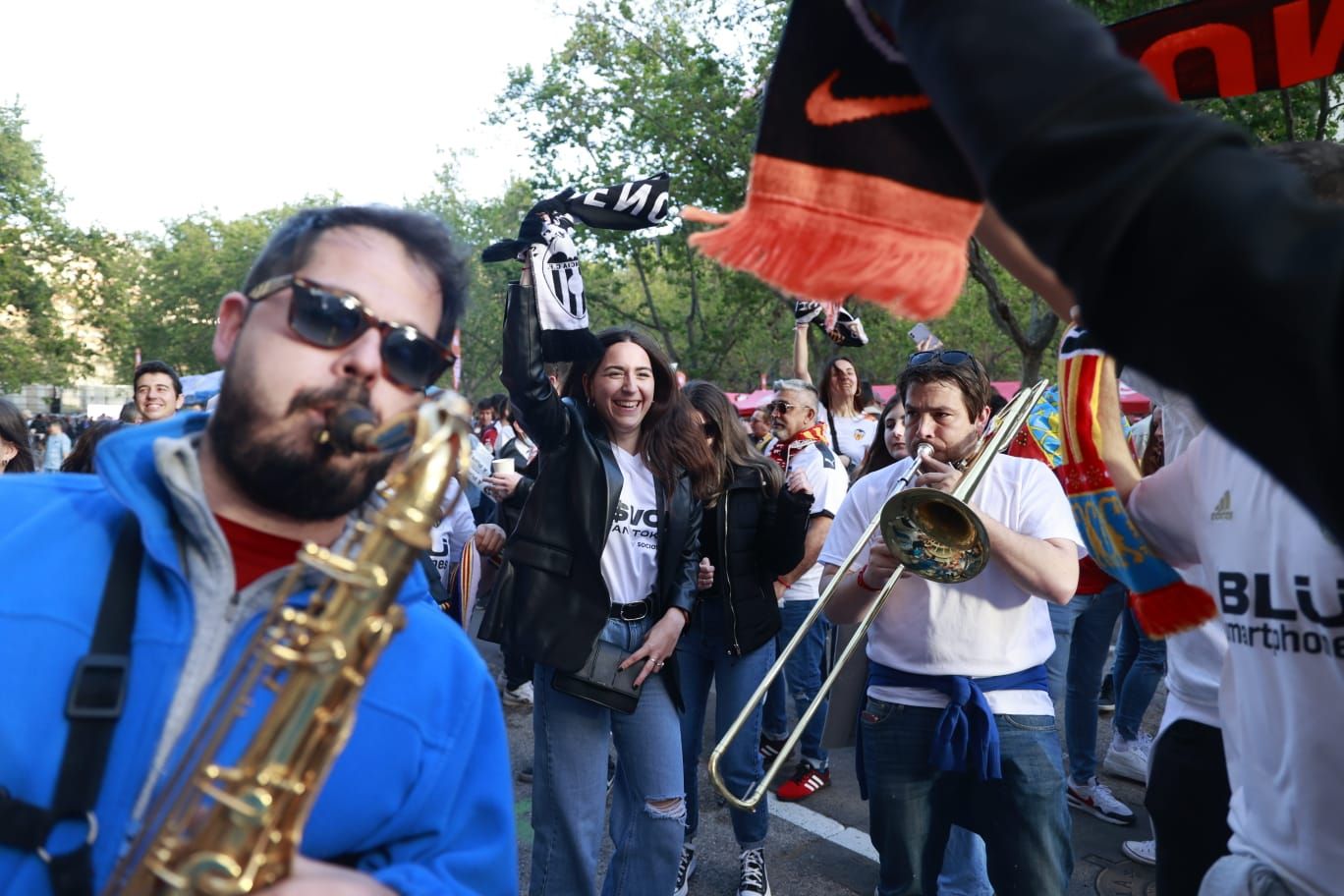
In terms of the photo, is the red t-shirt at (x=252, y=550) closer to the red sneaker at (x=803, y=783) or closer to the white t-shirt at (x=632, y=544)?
the white t-shirt at (x=632, y=544)

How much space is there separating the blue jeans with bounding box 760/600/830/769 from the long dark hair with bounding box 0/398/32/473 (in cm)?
393

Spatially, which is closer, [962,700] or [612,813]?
[962,700]

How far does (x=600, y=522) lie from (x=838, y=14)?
A: 281 centimetres

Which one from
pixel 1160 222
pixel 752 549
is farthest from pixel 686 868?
pixel 1160 222

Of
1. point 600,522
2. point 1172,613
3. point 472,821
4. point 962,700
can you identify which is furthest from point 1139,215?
point 600,522

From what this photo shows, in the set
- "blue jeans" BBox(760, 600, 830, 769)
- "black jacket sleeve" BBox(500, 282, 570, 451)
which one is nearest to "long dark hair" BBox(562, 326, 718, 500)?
"black jacket sleeve" BBox(500, 282, 570, 451)

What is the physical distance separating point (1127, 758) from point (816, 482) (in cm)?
229

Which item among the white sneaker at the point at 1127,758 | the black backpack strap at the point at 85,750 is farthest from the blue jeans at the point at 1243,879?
the white sneaker at the point at 1127,758

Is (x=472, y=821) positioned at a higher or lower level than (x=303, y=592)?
lower

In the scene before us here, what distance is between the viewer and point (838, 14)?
99 centimetres

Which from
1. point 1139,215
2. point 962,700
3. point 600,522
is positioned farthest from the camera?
point 600,522

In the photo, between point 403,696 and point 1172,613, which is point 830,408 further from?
point 403,696

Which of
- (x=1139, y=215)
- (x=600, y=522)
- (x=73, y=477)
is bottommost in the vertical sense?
(x=600, y=522)

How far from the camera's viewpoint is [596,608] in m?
3.63
